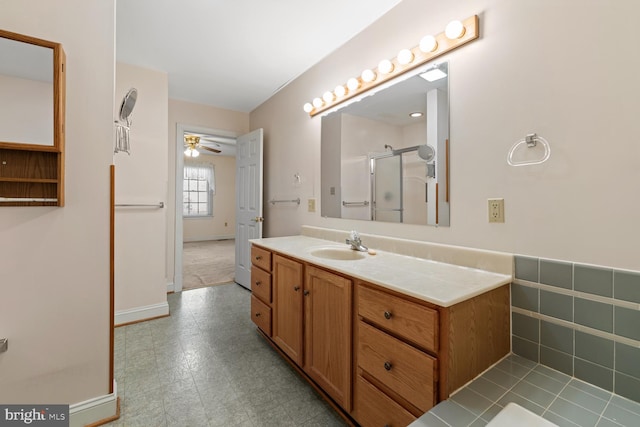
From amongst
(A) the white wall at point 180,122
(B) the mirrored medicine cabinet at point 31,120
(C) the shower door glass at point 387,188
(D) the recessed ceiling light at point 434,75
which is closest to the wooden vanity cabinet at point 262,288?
(C) the shower door glass at point 387,188

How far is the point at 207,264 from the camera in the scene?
4.91 metres

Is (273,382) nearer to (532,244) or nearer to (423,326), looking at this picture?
(423,326)

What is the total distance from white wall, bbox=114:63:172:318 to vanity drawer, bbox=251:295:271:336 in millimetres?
1144

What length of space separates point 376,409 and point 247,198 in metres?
2.90

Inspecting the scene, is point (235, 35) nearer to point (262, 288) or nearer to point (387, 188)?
point (387, 188)

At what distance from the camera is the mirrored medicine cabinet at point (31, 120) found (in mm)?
1177

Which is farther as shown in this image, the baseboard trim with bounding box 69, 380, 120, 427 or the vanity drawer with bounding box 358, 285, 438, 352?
the baseboard trim with bounding box 69, 380, 120, 427

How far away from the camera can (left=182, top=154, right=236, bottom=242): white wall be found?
7.55 metres

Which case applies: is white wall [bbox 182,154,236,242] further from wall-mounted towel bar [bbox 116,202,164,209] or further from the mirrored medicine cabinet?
the mirrored medicine cabinet

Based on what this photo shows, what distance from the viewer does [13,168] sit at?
1.21 metres

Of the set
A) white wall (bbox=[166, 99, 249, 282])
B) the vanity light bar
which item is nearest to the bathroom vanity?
the vanity light bar

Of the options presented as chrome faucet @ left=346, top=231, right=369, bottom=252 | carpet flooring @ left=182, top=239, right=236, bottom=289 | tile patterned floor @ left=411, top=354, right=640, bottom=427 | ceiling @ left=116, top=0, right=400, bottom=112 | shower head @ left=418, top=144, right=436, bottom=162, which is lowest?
carpet flooring @ left=182, top=239, right=236, bottom=289

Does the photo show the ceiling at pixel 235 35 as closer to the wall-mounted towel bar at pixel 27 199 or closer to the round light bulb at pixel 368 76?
the round light bulb at pixel 368 76

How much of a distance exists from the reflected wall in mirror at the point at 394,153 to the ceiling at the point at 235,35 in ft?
1.88
